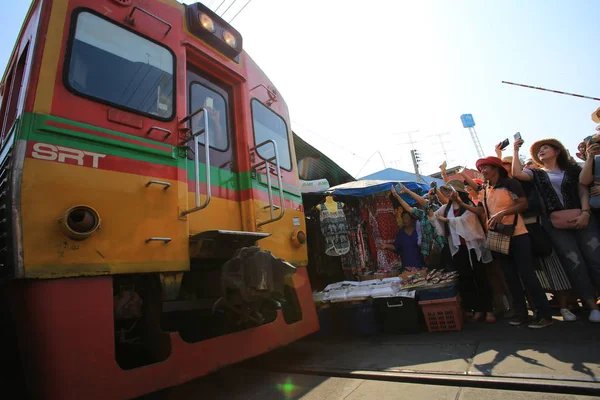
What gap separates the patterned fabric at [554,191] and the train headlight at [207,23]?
3.74 meters

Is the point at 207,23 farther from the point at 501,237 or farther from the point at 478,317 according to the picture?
the point at 478,317

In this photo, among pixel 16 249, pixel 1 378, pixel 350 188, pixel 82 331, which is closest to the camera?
pixel 16 249

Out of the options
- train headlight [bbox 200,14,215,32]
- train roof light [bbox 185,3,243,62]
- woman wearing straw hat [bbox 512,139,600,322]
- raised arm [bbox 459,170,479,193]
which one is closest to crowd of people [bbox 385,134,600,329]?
woman wearing straw hat [bbox 512,139,600,322]

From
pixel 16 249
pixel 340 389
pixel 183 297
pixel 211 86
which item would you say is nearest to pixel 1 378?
pixel 183 297

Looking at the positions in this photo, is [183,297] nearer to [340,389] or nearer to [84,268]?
[84,268]

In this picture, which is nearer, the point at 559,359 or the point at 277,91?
the point at 559,359

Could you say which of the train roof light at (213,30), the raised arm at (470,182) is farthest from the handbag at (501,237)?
the train roof light at (213,30)

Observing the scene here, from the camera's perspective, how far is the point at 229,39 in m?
3.24

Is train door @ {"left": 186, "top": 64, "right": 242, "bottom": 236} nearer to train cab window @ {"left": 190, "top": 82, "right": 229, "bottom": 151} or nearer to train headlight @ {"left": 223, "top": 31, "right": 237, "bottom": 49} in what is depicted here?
train cab window @ {"left": 190, "top": 82, "right": 229, "bottom": 151}

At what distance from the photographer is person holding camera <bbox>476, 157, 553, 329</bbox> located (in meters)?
3.27

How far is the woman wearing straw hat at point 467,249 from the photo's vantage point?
4.00 meters

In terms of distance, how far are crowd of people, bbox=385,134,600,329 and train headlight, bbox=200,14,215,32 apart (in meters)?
3.24

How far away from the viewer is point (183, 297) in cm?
261

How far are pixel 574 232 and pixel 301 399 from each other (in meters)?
3.27
